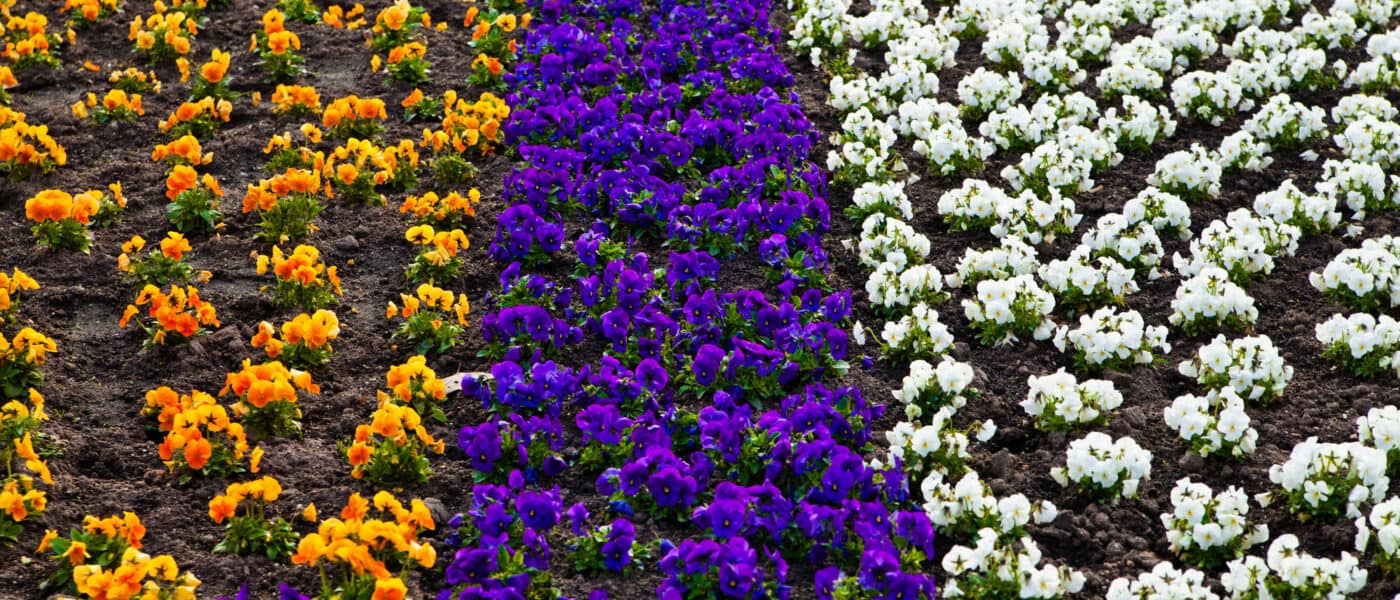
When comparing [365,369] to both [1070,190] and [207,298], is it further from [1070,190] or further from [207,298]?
[1070,190]

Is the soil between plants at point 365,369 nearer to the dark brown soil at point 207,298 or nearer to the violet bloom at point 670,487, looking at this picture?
the dark brown soil at point 207,298

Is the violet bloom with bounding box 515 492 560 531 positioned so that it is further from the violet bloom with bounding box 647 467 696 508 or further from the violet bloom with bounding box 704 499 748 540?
the violet bloom with bounding box 704 499 748 540

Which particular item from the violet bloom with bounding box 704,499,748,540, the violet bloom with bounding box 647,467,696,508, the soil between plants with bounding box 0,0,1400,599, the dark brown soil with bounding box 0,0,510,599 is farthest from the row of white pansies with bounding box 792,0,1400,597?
the dark brown soil with bounding box 0,0,510,599

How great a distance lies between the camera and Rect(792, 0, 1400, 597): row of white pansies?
511 centimetres

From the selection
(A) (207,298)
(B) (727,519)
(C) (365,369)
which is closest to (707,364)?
(B) (727,519)

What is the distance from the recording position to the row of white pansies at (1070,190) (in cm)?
511

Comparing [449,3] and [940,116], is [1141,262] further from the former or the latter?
[449,3]

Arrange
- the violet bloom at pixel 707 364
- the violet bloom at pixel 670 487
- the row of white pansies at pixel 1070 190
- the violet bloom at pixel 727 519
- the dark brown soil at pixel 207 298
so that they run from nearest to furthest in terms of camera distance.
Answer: the violet bloom at pixel 727 519
the violet bloom at pixel 670 487
the dark brown soil at pixel 207 298
the row of white pansies at pixel 1070 190
the violet bloom at pixel 707 364

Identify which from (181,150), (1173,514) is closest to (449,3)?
(181,150)

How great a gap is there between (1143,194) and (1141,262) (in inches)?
17.1

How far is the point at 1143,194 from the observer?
6.69 m

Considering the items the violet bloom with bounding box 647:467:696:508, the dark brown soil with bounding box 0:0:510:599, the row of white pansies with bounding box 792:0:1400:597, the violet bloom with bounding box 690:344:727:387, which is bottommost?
the dark brown soil with bounding box 0:0:510:599

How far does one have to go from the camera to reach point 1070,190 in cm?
703

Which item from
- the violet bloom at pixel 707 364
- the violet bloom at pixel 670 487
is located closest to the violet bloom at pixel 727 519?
the violet bloom at pixel 670 487
